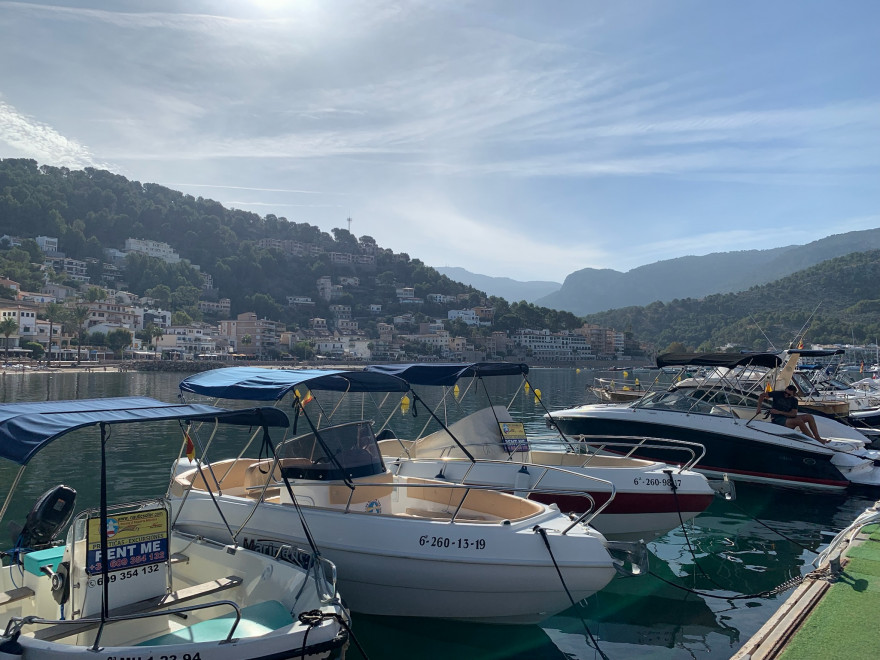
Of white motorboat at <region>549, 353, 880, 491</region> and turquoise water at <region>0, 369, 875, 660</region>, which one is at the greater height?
white motorboat at <region>549, 353, 880, 491</region>

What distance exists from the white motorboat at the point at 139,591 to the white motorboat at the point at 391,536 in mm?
623

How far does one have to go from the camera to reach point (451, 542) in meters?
6.91

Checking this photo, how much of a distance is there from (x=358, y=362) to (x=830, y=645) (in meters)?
117

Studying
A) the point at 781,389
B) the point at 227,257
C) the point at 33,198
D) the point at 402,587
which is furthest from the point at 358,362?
the point at 402,587

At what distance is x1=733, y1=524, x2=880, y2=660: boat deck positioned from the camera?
5.05 metres

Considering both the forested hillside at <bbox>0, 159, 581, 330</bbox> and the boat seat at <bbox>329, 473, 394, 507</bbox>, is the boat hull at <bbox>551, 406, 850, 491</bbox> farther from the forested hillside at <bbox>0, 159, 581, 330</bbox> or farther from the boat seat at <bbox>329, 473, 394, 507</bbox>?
the forested hillside at <bbox>0, 159, 581, 330</bbox>

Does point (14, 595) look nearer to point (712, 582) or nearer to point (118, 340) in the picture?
point (712, 582)

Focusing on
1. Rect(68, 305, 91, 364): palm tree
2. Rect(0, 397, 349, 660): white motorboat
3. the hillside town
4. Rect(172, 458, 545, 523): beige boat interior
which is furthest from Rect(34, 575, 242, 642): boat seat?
Rect(68, 305, 91, 364): palm tree

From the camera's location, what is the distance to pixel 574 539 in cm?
692

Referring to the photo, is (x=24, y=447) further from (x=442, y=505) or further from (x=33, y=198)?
(x=33, y=198)

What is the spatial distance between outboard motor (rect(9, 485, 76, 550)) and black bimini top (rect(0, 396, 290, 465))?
6.24 ft

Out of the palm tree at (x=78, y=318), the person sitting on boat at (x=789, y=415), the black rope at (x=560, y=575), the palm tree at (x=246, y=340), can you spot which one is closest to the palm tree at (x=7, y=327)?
the palm tree at (x=78, y=318)

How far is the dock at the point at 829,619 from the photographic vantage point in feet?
16.6

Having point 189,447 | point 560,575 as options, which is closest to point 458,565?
point 560,575
